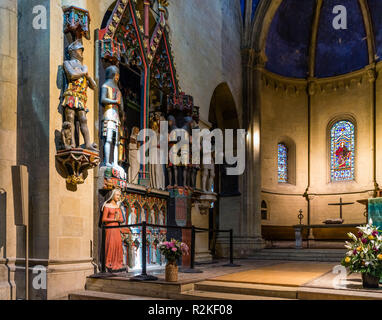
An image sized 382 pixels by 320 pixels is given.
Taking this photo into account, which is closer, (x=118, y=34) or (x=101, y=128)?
(x=101, y=128)

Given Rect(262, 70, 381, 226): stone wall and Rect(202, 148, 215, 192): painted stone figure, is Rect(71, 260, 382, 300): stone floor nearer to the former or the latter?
Rect(202, 148, 215, 192): painted stone figure

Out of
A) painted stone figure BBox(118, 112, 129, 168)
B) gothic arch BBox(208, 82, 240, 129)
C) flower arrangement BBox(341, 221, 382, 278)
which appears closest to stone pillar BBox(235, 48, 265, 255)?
gothic arch BBox(208, 82, 240, 129)

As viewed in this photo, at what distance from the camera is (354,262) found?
6.28 metres

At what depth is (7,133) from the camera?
273 inches

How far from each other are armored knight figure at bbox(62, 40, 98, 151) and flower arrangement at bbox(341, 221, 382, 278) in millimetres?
4233

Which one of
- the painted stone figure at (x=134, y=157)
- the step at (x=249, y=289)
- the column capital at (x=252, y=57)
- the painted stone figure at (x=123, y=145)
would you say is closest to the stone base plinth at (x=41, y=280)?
the step at (x=249, y=289)

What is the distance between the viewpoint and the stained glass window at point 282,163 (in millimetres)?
20438

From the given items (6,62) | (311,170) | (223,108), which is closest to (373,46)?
(311,170)

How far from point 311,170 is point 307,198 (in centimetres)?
135

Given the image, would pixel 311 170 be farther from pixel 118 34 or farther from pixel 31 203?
pixel 31 203

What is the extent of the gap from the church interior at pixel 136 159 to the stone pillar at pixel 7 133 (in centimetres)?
2

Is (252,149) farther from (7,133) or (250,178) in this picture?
(7,133)

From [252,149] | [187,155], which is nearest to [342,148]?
[252,149]

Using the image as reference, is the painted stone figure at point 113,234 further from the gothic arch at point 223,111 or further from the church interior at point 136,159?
the gothic arch at point 223,111
